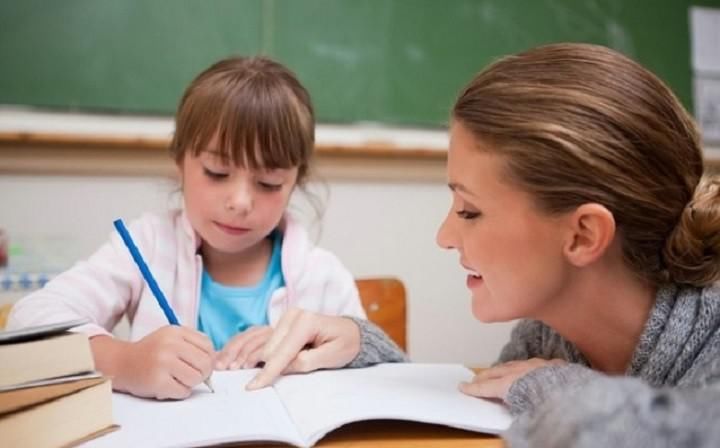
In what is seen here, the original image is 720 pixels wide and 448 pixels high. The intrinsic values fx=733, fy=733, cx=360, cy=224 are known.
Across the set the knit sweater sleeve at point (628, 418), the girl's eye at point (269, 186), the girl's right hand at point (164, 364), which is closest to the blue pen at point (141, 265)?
the girl's right hand at point (164, 364)

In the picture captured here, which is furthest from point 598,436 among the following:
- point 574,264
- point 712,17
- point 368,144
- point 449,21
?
point 712,17

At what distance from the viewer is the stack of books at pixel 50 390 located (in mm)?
589

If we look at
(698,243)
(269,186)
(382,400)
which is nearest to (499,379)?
(382,400)

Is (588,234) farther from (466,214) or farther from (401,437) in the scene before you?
(401,437)

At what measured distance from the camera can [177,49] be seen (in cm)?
192

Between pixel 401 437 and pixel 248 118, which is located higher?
pixel 248 118

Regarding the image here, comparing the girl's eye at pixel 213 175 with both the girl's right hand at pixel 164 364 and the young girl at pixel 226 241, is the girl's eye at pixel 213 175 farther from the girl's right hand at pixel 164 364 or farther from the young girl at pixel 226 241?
the girl's right hand at pixel 164 364

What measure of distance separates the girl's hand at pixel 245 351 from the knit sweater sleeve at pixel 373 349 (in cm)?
12

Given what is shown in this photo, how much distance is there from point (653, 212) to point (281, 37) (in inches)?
55.8

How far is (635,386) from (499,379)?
380 millimetres

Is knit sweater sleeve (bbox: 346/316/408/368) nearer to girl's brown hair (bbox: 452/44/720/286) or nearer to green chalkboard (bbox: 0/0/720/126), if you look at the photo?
girl's brown hair (bbox: 452/44/720/286)

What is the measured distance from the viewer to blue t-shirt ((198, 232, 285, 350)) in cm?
126

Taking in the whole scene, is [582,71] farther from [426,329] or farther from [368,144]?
[426,329]

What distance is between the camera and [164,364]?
77cm
